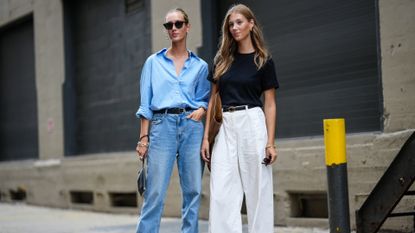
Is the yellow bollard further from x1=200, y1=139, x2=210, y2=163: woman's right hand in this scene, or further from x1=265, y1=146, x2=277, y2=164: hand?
x1=200, y1=139, x2=210, y2=163: woman's right hand

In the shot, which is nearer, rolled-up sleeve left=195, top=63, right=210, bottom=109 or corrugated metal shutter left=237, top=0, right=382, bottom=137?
rolled-up sleeve left=195, top=63, right=210, bottom=109

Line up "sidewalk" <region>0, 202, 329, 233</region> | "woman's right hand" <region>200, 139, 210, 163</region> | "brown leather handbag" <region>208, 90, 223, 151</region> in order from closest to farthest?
"brown leather handbag" <region>208, 90, 223, 151</region>
"woman's right hand" <region>200, 139, 210, 163</region>
"sidewalk" <region>0, 202, 329, 233</region>

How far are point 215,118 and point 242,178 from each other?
433mm

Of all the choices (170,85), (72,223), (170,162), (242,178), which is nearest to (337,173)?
(242,178)

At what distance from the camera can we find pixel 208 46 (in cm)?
884

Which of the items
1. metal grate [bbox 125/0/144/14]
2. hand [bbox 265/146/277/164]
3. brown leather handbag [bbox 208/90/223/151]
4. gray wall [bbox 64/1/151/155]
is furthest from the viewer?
gray wall [bbox 64/1/151/155]

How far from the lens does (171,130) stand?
4.64 meters

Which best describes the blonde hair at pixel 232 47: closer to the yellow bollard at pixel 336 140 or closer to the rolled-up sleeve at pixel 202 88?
the rolled-up sleeve at pixel 202 88

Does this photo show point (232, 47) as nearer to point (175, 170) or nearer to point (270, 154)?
point (270, 154)

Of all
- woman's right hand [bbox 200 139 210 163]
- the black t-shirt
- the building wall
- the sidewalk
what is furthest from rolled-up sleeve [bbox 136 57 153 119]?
the sidewalk

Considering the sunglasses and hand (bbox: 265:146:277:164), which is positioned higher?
the sunglasses

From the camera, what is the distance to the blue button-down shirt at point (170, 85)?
4676mm

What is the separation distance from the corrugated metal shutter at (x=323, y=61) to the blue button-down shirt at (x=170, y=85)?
2.53m

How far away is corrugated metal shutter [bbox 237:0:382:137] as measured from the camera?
23.1 ft
